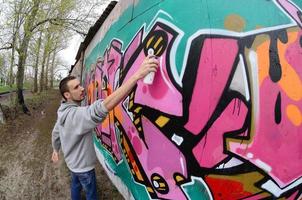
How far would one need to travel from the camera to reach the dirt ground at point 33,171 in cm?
710

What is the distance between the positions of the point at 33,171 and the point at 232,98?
7.01 m

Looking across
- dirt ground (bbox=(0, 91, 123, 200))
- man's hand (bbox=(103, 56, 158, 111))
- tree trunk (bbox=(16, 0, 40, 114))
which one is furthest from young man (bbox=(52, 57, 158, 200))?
tree trunk (bbox=(16, 0, 40, 114))

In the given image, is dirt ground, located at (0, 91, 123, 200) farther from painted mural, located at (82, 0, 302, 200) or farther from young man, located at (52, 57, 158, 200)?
painted mural, located at (82, 0, 302, 200)

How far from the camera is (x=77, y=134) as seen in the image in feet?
14.7

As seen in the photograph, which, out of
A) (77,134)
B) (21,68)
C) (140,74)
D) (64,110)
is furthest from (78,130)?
(21,68)

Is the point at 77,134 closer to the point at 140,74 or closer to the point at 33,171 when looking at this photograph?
the point at 140,74

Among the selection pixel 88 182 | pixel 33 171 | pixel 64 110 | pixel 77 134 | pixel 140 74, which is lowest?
pixel 33 171

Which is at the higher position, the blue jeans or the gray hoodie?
the gray hoodie

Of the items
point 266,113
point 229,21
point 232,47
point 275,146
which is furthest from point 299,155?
point 229,21

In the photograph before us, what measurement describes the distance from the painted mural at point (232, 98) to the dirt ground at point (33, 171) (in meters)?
3.61

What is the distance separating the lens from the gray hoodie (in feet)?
13.8

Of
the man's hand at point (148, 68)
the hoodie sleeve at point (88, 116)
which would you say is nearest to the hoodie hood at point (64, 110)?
the hoodie sleeve at point (88, 116)

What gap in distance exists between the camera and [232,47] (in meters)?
2.90

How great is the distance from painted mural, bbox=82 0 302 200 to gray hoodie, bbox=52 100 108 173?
46.6 inches
